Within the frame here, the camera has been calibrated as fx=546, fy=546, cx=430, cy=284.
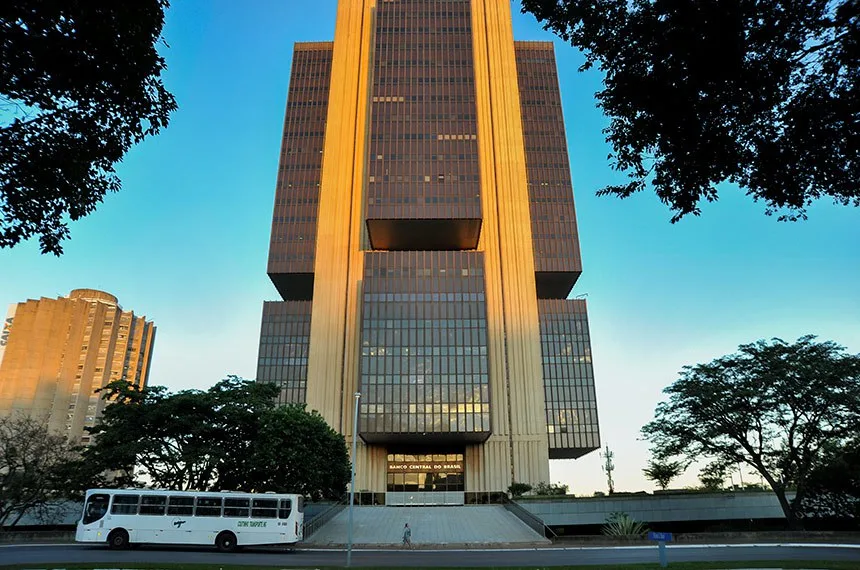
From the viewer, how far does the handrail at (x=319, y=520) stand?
3606cm

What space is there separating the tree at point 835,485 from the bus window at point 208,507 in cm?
3970

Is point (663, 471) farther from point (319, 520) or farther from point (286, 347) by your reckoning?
point (286, 347)

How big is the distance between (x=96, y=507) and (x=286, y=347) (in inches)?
2420

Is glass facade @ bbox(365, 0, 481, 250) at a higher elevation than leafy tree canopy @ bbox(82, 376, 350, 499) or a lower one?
higher

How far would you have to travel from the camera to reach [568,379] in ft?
310

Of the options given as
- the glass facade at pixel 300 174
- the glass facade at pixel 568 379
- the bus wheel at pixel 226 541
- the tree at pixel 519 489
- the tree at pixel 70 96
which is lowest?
the bus wheel at pixel 226 541

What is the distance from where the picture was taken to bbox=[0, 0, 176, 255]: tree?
33.2 ft

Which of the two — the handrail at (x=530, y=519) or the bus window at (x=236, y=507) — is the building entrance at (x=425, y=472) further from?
the bus window at (x=236, y=507)

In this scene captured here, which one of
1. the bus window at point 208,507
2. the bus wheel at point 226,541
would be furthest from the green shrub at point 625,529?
the bus window at point 208,507

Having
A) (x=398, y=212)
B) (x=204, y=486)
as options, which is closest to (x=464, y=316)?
(x=398, y=212)

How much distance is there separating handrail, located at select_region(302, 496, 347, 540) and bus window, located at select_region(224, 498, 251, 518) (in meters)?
6.46

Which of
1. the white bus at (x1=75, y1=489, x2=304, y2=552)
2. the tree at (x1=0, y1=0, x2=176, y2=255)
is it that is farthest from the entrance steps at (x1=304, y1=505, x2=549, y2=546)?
the tree at (x1=0, y1=0, x2=176, y2=255)

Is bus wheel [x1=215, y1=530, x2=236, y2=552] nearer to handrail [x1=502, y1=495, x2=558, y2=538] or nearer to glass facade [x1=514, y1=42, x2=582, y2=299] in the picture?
handrail [x1=502, y1=495, x2=558, y2=538]

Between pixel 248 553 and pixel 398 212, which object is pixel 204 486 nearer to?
pixel 248 553
